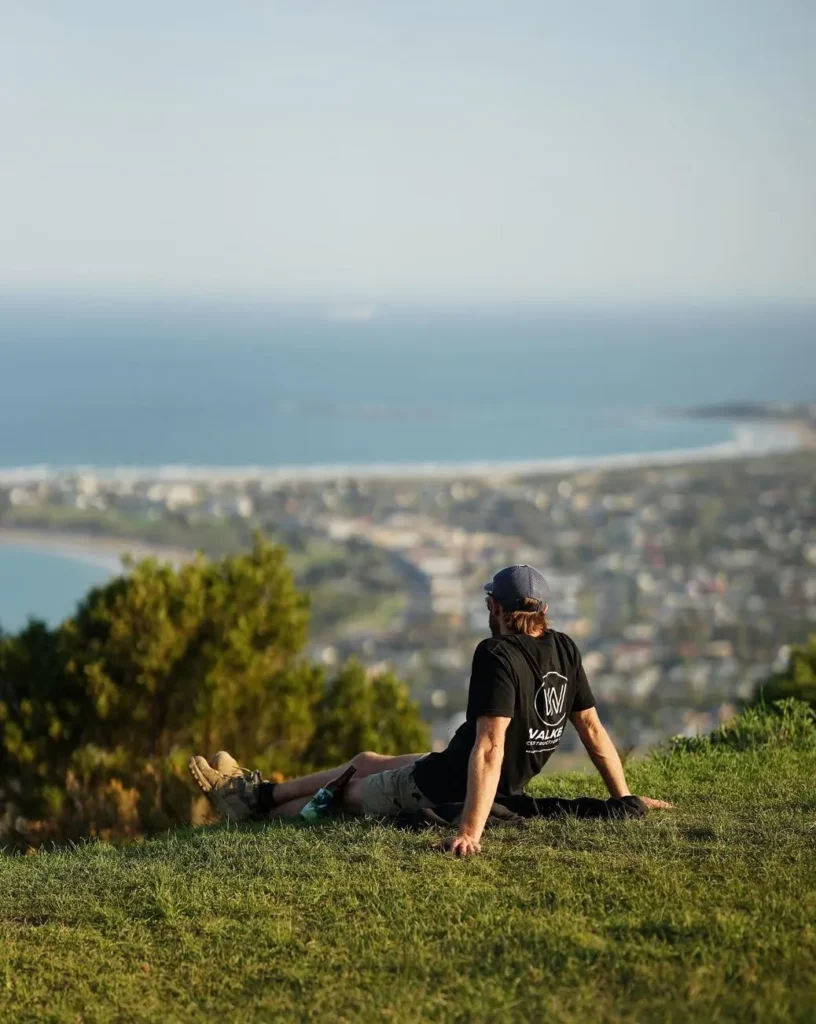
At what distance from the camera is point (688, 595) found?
48906mm

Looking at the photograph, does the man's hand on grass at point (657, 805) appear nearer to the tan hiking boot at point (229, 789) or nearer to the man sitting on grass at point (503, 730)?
the man sitting on grass at point (503, 730)

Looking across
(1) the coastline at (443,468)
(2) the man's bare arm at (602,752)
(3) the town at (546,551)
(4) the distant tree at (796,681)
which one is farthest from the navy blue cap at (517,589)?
(1) the coastline at (443,468)

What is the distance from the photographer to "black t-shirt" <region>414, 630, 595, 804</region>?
5.59 meters

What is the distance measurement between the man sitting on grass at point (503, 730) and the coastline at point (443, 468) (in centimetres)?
5835

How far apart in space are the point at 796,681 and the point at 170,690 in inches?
218

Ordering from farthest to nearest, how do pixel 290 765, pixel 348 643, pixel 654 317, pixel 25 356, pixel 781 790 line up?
1. pixel 654 317
2. pixel 25 356
3. pixel 348 643
4. pixel 290 765
5. pixel 781 790

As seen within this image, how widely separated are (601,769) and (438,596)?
1585 inches

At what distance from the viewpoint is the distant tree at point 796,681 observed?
10188 mm

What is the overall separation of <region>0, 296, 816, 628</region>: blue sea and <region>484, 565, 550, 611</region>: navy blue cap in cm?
3964

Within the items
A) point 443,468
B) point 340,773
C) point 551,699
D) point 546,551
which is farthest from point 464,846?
point 443,468

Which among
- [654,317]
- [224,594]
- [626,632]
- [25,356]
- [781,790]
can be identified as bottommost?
[626,632]

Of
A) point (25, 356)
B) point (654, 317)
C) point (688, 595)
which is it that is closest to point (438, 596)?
point (688, 595)

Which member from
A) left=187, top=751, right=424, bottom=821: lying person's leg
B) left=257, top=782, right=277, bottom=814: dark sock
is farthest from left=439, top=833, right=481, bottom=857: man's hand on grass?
left=257, top=782, right=277, bottom=814: dark sock

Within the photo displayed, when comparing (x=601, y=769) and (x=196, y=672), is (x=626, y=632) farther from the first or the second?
(x=601, y=769)
